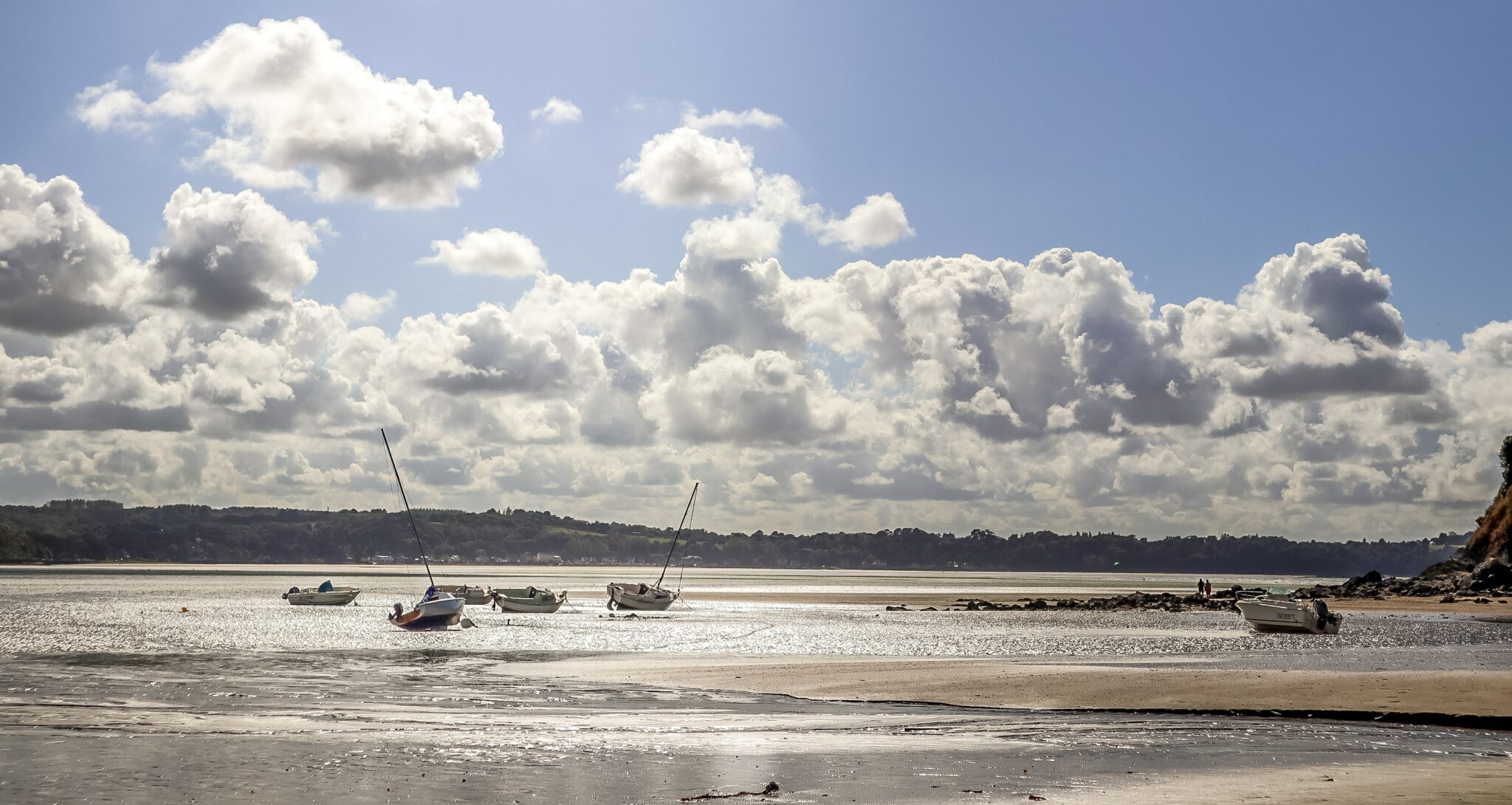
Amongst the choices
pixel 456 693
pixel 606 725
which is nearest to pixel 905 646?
pixel 456 693

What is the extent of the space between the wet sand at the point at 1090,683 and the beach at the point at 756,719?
0.19 metres

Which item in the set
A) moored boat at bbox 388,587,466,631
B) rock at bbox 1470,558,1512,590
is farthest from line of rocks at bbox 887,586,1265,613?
moored boat at bbox 388,587,466,631

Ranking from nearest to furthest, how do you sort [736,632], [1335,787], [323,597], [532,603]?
[1335,787] → [736,632] → [532,603] → [323,597]

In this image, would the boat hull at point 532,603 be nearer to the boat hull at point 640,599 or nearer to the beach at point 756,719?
the boat hull at point 640,599

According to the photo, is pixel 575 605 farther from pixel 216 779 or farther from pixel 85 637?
pixel 216 779

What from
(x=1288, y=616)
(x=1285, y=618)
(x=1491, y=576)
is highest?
(x=1491, y=576)

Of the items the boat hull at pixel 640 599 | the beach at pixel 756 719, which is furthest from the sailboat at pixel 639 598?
the beach at pixel 756 719

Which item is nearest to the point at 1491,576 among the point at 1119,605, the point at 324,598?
the point at 1119,605

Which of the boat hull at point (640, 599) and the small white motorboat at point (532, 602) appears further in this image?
the boat hull at point (640, 599)

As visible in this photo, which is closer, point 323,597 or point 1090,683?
point 1090,683

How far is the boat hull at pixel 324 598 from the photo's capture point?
10712 centimetres

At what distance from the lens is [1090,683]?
35.6 meters

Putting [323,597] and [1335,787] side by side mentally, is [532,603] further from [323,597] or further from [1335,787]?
[1335,787]

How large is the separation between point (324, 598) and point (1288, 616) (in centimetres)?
7874
